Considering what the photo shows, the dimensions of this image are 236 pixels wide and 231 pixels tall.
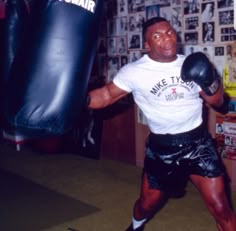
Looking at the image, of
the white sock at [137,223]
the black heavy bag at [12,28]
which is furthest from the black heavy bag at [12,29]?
the white sock at [137,223]

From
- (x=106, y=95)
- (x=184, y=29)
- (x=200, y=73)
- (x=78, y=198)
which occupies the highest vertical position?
(x=184, y=29)

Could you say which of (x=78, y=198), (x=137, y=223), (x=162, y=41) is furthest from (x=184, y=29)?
(x=137, y=223)

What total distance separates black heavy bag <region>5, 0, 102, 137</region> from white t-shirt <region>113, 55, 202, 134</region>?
0.59 m

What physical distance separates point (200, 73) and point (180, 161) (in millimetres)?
517

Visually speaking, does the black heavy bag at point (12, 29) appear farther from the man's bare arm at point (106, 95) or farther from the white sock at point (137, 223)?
the white sock at point (137, 223)

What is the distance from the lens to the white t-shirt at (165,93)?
2564mm


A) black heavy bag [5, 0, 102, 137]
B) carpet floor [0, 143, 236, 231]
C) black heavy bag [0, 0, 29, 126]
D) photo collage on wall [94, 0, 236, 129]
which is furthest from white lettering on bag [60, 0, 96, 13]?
photo collage on wall [94, 0, 236, 129]

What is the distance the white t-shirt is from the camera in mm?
2564

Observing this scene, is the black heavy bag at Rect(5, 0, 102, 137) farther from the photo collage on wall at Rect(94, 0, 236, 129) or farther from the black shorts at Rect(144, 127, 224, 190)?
the photo collage on wall at Rect(94, 0, 236, 129)

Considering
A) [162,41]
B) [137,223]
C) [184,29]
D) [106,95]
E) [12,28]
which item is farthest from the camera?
[184,29]

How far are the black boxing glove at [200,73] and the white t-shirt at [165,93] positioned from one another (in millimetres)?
94

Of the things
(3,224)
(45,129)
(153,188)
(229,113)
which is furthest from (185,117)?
(3,224)

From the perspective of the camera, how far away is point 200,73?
243cm

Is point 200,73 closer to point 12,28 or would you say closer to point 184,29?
point 12,28
